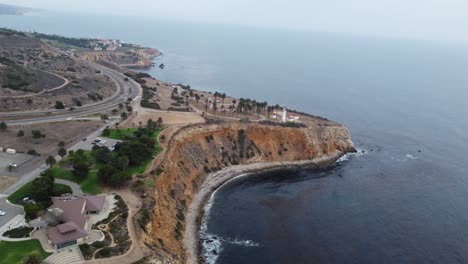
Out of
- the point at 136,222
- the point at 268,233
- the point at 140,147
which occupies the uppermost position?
the point at 140,147

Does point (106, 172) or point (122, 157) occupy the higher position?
point (122, 157)

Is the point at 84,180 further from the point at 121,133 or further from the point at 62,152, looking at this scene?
the point at 121,133

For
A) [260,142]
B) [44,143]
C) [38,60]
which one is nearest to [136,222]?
[44,143]

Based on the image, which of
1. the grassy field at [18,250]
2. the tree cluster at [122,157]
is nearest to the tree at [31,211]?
the grassy field at [18,250]

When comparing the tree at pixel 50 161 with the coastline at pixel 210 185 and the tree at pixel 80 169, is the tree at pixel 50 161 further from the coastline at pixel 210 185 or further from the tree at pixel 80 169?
the coastline at pixel 210 185

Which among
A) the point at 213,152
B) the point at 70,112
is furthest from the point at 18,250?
the point at 70,112

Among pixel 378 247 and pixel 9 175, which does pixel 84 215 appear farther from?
pixel 378 247

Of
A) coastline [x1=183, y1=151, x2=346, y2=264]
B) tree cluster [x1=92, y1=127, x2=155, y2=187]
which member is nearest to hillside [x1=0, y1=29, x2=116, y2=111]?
tree cluster [x1=92, y1=127, x2=155, y2=187]
